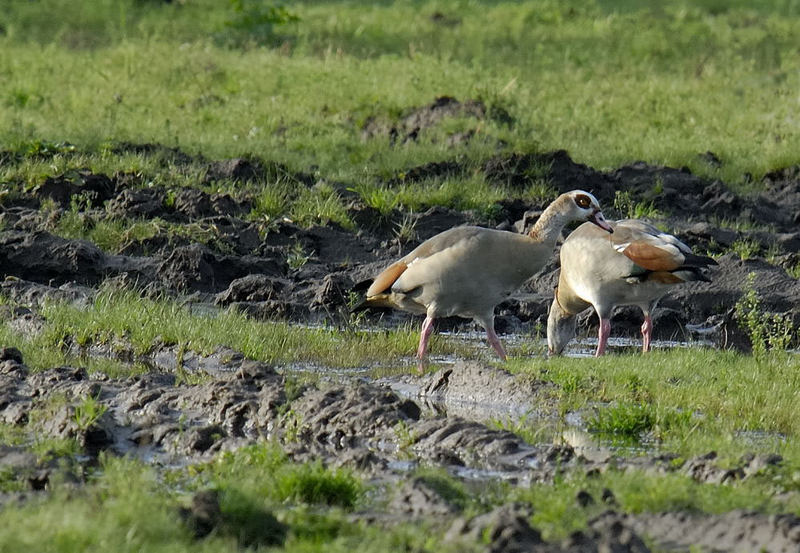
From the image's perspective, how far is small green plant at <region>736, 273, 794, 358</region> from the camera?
28.9ft

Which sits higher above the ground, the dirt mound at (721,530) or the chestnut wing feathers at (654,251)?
the dirt mound at (721,530)

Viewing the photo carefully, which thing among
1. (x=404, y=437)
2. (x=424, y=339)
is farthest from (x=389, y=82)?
(x=404, y=437)

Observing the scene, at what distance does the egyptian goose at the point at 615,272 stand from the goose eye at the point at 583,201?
1.11ft

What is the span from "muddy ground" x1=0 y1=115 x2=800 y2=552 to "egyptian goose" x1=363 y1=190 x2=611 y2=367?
0.80 metres

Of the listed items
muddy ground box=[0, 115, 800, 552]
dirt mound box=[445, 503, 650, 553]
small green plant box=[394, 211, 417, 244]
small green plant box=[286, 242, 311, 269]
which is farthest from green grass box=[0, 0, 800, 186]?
dirt mound box=[445, 503, 650, 553]

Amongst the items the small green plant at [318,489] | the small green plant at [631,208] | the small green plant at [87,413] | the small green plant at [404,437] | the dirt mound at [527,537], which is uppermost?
the dirt mound at [527,537]

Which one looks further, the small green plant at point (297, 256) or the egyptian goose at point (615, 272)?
the small green plant at point (297, 256)

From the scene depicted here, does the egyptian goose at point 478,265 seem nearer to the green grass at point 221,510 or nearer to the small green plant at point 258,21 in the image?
the green grass at point 221,510

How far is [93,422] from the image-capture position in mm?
6551

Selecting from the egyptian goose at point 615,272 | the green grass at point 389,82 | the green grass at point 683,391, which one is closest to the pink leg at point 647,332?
the egyptian goose at point 615,272

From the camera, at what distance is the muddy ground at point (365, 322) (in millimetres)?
5648

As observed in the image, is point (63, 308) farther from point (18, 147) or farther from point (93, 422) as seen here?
point (18, 147)

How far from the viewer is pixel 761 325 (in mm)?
9016

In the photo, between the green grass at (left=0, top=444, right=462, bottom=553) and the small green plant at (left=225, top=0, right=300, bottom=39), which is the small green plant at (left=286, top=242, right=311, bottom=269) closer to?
the green grass at (left=0, top=444, right=462, bottom=553)
